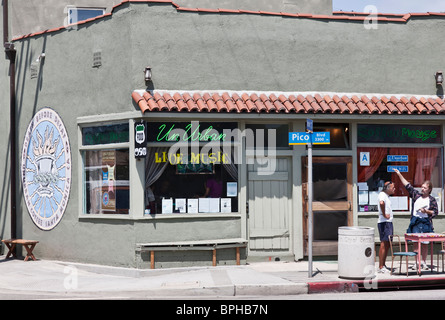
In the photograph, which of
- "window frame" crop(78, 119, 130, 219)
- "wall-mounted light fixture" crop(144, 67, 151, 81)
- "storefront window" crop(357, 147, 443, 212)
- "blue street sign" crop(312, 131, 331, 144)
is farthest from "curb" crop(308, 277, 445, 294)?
"wall-mounted light fixture" crop(144, 67, 151, 81)

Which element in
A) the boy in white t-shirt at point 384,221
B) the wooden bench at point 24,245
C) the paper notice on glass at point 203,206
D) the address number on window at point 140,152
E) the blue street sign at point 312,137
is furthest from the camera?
the wooden bench at point 24,245

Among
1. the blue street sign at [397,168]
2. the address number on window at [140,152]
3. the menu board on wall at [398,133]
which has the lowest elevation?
the blue street sign at [397,168]

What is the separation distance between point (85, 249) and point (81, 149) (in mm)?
2271

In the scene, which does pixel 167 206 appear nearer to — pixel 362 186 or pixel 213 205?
pixel 213 205

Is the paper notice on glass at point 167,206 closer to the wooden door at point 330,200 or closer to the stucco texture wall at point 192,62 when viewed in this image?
the stucco texture wall at point 192,62

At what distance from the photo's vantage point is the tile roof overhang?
47.3 ft

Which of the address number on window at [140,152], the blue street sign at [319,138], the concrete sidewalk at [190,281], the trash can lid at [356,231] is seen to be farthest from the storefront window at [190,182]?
the trash can lid at [356,231]

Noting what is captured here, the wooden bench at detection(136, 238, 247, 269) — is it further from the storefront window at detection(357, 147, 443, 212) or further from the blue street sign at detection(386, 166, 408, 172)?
the blue street sign at detection(386, 166, 408, 172)

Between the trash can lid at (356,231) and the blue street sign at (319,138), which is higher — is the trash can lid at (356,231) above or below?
below

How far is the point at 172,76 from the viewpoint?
14953mm

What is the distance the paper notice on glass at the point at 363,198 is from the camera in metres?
15.8
